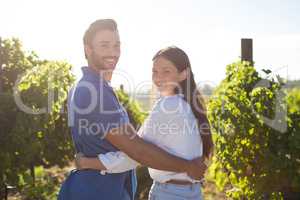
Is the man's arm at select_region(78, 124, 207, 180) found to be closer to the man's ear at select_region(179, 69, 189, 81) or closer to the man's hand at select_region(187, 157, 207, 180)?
the man's hand at select_region(187, 157, 207, 180)

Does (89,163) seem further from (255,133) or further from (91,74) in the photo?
(255,133)

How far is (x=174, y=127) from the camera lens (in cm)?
271

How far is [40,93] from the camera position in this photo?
6516 mm

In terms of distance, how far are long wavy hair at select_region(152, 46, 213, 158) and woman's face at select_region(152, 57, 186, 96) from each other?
21 mm

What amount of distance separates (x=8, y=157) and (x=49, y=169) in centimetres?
587

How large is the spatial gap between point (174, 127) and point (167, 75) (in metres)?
0.37

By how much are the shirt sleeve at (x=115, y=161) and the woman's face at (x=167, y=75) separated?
1.89ft

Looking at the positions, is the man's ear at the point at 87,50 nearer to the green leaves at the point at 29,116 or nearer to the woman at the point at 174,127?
the woman at the point at 174,127

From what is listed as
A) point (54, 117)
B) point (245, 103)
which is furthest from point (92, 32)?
point (54, 117)

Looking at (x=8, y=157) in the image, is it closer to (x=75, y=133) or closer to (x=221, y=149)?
(x=221, y=149)

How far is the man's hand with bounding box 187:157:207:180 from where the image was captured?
8.76ft

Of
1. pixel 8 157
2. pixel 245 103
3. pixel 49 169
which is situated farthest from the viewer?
pixel 49 169

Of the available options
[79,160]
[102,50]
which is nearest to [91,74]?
[102,50]

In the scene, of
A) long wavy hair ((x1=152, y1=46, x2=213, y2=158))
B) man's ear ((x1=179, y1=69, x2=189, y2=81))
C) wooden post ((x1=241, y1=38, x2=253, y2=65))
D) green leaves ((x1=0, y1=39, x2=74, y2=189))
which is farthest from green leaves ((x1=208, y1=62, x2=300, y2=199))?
man's ear ((x1=179, y1=69, x2=189, y2=81))
